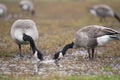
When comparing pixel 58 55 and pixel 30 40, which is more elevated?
pixel 30 40

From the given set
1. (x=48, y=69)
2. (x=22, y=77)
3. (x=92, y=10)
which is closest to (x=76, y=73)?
(x=48, y=69)

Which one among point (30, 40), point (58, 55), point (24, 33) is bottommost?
point (58, 55)

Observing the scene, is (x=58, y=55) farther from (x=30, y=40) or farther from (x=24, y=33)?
(x=24, y=33)

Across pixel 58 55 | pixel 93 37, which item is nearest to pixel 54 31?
pixel 58 55

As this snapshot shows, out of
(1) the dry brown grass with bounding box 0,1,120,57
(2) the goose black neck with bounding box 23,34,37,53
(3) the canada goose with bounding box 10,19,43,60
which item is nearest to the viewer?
(2) the goose black neck with bounding box 23,34,37,53

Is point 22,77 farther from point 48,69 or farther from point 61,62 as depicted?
point 61,62

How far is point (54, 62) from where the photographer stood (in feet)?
40.0

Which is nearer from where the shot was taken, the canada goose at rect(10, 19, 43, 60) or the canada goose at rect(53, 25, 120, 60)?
the canada goose at rect(53, 25, 120, 60)

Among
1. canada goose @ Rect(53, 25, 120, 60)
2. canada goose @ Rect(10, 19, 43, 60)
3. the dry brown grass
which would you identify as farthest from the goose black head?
the dry brown grass

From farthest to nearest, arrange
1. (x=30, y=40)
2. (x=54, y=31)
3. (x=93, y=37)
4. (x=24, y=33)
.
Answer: (x=54, y=31) < (x=24, y=33) < (x=30, y=40) < (x=93, y=37)

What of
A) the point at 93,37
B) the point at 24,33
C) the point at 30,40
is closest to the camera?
the point at 93,37

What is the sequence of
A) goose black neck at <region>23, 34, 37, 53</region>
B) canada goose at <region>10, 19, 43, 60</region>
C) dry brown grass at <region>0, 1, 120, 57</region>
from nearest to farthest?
goose black neck at <region>23, 34, 37, 53</region> < canada goose at <region>10, 19, 43, 60</region> < dry brown grass at <region>0, 1, 120, 57</region>

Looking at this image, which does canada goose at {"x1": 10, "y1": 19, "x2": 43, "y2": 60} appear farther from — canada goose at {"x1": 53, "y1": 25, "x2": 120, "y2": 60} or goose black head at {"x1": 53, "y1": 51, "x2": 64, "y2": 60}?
canada goose at {"x1": 53, "y1": 25, "x2": 120, "y2": 60}

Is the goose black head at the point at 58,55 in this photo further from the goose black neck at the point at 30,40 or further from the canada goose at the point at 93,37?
the goose black neck at the point at 30,40
